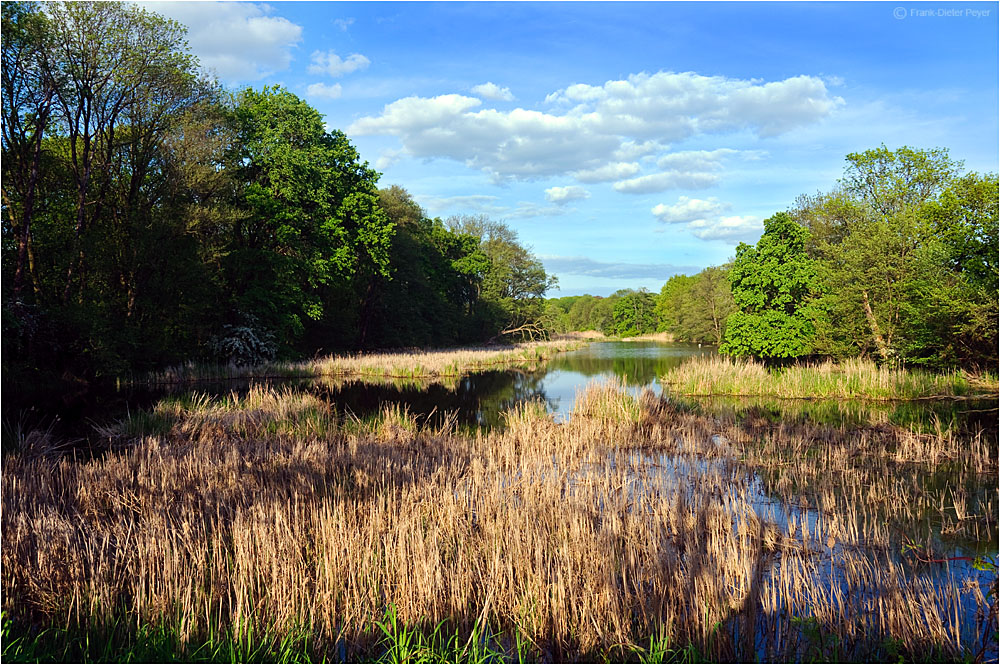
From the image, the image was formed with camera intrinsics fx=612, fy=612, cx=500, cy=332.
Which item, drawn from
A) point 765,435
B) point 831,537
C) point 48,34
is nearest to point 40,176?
point 48,34

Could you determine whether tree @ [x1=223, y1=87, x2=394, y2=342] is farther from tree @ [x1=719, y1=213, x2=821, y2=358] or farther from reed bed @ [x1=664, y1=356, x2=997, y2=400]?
tree @ [x1=719, y1=213, x2=821, y2=358]

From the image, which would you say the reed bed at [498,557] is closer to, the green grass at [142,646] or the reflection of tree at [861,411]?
the green grass at [142,646]

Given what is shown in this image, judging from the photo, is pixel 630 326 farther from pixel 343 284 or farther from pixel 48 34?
pixel 48 34

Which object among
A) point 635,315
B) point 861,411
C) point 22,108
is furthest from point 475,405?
point 635,315

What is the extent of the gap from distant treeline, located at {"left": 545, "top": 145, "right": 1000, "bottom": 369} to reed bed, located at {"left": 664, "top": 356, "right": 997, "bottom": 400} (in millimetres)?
1696

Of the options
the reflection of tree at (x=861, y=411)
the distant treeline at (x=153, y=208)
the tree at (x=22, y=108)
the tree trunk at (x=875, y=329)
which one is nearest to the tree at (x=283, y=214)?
the distant treeline at (x=153, y=208)

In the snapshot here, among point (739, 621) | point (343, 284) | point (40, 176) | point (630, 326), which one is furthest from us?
point (630, 326)

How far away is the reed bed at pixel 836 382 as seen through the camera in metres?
20.7

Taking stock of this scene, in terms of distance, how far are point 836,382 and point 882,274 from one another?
928cm

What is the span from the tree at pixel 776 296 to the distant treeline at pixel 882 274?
55 mm

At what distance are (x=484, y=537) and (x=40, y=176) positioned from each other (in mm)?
24981

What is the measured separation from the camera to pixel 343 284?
40.7 metres

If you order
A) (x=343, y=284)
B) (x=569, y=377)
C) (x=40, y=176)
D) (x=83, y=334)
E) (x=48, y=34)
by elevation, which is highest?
(x=48, y=34)

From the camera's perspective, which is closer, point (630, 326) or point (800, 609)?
point (800, 609)
